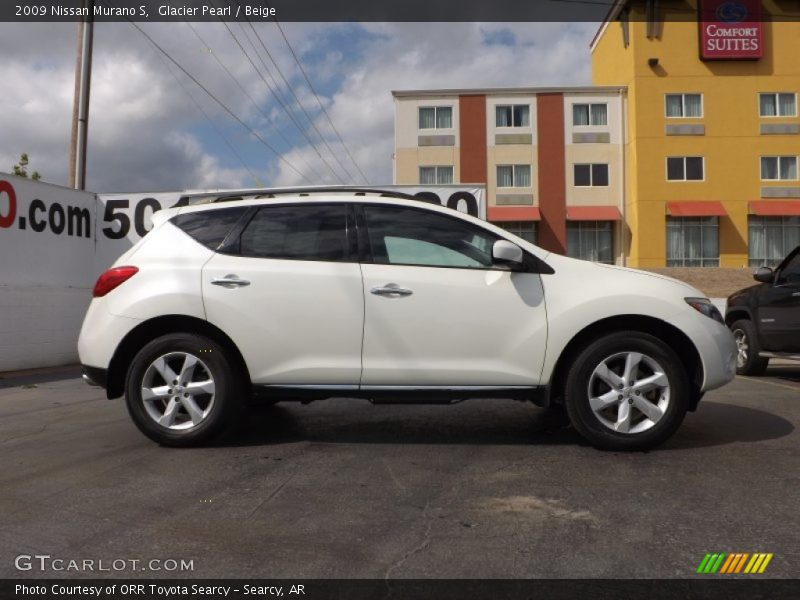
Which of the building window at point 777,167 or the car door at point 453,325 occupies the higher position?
the building window at point 777,167

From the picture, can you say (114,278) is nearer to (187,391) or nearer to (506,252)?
(187,391)

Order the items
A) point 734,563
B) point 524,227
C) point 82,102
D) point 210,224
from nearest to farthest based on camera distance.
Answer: point 734,563 < point 210,224 < point 82,102 < point 524,227

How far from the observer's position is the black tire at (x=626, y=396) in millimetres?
4504

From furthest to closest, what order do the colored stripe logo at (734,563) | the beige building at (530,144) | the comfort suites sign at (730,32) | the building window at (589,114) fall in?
the building window at (589,114), the beige building at (530,144), the comfort suites sign at (730,32), the colored stripe logo at (734,563)

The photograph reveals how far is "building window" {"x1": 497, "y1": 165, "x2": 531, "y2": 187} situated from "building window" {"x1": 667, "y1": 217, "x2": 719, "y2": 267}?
741cm

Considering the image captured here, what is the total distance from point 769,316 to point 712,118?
29.3 metres

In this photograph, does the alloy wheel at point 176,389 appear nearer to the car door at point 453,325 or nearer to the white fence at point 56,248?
the car door at point 453,325

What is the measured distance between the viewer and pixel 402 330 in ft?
15.1

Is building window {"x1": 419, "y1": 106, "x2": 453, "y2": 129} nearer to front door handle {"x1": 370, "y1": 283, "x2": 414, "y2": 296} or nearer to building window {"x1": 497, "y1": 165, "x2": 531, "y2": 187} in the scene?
building window {"x1": 497, "y1": 165, "x2": 531, "y2": 187}

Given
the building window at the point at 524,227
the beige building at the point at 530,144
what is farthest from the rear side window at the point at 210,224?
the building window at the point at 524,227

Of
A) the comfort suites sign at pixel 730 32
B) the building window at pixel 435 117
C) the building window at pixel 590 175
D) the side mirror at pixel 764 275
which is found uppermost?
the comfort suites sign at pixel 730 32

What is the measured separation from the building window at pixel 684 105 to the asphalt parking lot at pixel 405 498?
31808 millimetres

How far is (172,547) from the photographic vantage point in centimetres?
301

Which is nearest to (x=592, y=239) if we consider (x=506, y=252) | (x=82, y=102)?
(x=82, y=102)
